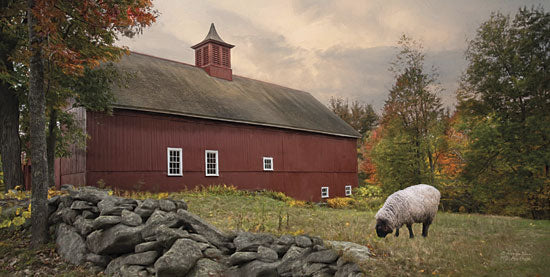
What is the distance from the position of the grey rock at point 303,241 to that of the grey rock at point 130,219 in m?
3.83

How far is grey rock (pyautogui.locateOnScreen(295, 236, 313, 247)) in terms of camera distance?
25.8ft

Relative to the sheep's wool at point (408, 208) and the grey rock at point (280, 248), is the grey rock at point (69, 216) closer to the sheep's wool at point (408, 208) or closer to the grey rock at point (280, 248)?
the grey rock at point (280, 248)

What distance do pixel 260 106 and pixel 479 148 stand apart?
1403cm

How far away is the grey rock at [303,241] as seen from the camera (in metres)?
7.85

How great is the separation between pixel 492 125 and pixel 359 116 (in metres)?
30.2

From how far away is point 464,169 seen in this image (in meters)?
21.3

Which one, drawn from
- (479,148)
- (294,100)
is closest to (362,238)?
(479,148)

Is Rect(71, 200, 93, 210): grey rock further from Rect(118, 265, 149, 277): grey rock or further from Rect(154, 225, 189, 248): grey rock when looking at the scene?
Rect(154, 225, 189, 248): grey rock

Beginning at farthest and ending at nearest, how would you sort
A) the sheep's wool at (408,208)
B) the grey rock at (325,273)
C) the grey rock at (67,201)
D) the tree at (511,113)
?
the tree at (511,113), the grey rock at (67,201), the sheep's wool at (408,208), the grey rock at (325,273)

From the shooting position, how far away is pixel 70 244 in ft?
31.2

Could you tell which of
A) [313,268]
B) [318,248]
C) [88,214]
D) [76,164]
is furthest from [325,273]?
[76,164]

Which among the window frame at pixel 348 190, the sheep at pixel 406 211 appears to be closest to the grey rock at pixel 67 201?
the sheep at pixel 406 211

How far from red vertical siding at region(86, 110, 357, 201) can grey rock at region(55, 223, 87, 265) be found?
755cm

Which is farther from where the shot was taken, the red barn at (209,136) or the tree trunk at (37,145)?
the red barn at (209,136)
